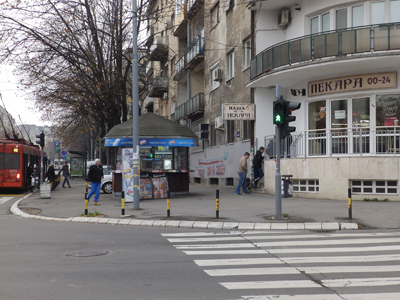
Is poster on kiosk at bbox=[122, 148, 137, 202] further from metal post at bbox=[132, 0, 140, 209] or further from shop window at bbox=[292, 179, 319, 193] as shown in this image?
shop window at bbox=[292, 179, 319, 193]

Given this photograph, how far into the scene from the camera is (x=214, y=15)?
2967 centimetres

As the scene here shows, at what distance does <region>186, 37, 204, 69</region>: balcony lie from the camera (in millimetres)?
31339

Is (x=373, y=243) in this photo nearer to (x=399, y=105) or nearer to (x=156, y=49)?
(x=399, y=105)

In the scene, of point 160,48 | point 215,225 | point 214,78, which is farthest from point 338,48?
point 160,48

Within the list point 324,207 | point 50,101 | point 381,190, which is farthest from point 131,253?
point 50,101

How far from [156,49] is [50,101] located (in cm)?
1319

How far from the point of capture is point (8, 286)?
635 cm

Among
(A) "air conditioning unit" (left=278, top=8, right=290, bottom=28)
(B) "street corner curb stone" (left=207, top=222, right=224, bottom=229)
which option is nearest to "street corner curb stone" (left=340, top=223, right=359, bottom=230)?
(B) "street corner curb stone" (left=207, top=222, right=224, bottom=229)

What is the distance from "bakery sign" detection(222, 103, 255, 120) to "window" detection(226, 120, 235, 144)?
5.39 meters

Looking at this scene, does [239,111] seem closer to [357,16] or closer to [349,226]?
[357,16]

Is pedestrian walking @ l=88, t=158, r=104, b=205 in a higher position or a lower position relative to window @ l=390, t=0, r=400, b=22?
lower

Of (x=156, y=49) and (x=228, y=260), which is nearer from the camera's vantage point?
(x=228, y=260)

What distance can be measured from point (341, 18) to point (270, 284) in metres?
14.8

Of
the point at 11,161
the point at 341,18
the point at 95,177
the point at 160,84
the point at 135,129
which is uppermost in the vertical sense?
the point at 160,84
